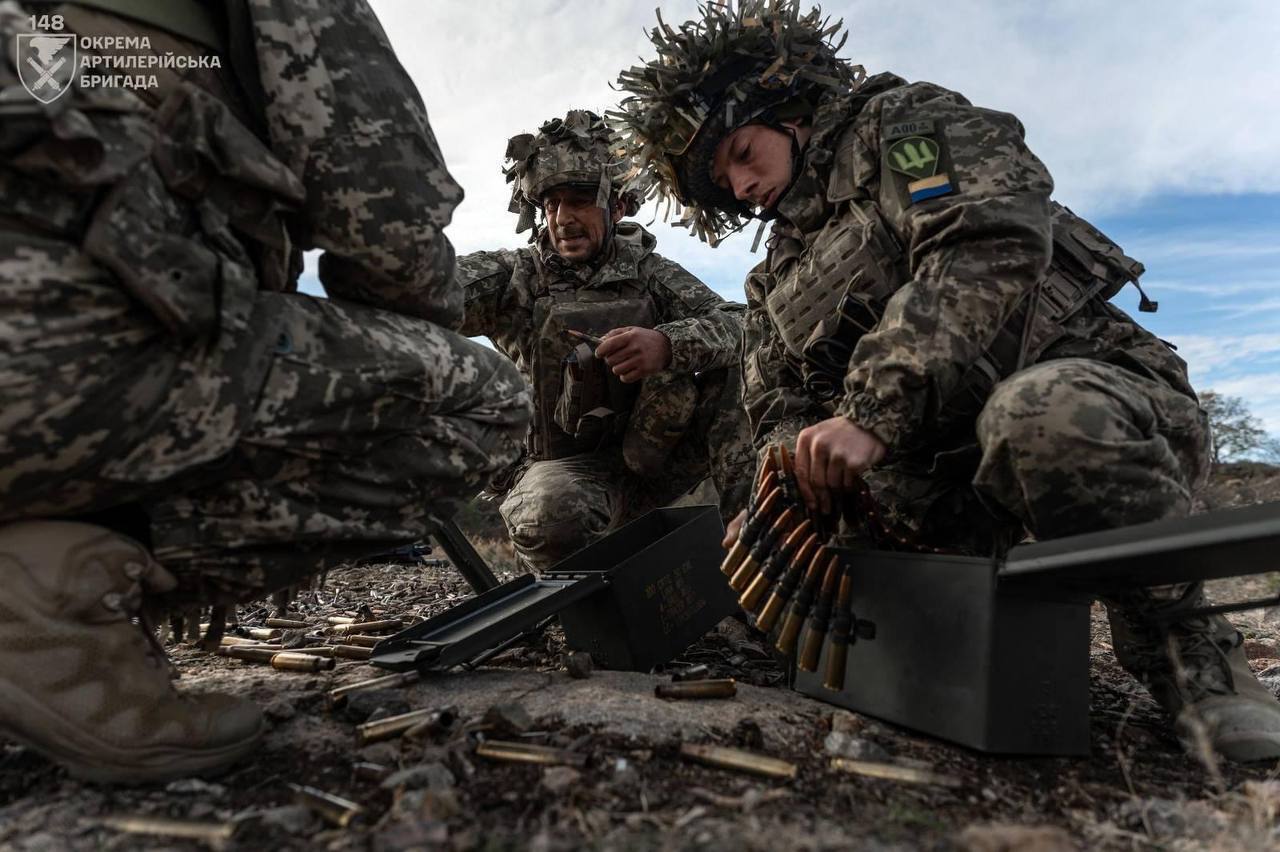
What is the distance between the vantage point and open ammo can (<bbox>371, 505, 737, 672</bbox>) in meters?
3.23

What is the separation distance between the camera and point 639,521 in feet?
14.0

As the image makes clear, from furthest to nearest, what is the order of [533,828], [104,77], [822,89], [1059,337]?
[822,89], [1059,337], [104,77], [533,828]

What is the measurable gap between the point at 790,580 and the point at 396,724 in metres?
1.39

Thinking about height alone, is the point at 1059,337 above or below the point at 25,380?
above

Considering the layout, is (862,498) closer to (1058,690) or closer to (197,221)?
(1058,690)

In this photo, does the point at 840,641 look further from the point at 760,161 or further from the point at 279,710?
the point at 760,161

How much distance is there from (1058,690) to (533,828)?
167cm

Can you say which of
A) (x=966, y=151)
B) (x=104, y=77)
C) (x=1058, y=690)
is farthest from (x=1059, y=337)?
(x=104, y=77)

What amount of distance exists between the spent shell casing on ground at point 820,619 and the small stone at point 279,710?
5.65ft

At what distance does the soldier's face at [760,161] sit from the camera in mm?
4074

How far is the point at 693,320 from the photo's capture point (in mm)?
5664

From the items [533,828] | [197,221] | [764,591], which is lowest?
[533,828]

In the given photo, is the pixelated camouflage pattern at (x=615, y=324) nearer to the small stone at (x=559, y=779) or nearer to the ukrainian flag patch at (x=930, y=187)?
the ukrainian flag patch at (x=930, y=187)

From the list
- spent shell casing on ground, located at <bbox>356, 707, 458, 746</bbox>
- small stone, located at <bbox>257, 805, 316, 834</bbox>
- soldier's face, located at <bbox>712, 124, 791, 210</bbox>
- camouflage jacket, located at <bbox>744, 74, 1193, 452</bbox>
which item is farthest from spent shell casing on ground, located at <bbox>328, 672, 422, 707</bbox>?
Answer: soldier's face, located at <bbox>712, 124, 791, 210</bbox>
